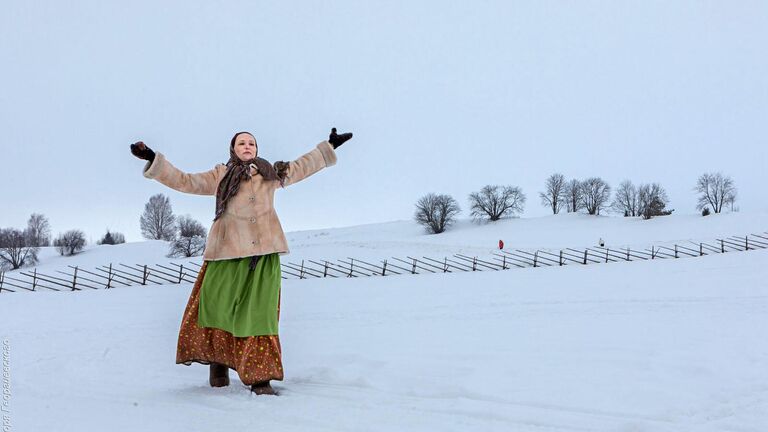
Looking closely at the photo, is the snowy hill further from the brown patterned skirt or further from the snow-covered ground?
the brown patterned skirt

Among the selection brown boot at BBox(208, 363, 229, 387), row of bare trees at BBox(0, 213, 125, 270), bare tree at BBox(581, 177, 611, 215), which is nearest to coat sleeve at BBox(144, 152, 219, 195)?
brown boot at BBox(208, 363, 229, 387)

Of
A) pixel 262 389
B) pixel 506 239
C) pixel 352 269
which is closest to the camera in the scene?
pixel 262 389

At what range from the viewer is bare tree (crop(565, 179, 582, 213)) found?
67438mm

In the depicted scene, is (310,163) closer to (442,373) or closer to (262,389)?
(262,389)

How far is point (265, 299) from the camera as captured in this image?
11.6 feet

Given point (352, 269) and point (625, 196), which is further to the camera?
point (625, 196)

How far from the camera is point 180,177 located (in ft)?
12.5

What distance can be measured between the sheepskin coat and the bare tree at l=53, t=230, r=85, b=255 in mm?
52374

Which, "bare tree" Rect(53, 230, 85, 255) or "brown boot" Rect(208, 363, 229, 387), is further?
"bare tree" Rect(53, 230, 85, 255)

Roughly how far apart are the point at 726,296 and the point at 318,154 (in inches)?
341

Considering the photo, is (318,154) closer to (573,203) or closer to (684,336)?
(684,336)

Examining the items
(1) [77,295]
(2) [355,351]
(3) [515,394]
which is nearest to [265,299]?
(2) [355,351]

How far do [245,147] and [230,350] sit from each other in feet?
5.30

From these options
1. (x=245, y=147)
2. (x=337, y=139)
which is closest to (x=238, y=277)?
(x=245, y=147)
